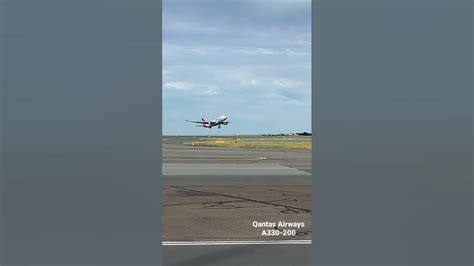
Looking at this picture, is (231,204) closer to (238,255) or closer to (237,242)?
(237,242)

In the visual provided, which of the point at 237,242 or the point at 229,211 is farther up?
the point at 229,211

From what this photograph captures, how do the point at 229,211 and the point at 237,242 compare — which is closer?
the point at 237,242

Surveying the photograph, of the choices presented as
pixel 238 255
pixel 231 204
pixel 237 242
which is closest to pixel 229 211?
pixel 231 204

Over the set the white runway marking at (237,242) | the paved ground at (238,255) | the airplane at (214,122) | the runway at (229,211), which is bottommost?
the paved ground at (238,255)

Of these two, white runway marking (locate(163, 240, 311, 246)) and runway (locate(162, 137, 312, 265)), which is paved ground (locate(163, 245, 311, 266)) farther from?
white runway marking (locate(163, 240, 311, 246))

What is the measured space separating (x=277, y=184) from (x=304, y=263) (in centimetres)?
678

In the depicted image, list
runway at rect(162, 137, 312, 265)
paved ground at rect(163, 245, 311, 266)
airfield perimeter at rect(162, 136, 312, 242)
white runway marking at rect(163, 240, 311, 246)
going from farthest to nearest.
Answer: airfield perimeter at rect(162, 136, 312, 242)
white runway marking at rect(163, 240, 311, 246)
runway at rect(162, 137, 312, 265)
paved ground at rect(163, 245, 311, 266)

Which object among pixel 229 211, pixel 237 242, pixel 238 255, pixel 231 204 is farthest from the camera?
pixel 231 204

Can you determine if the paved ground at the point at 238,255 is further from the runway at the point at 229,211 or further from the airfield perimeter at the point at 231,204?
the airfield perimeter at the point at 231,204

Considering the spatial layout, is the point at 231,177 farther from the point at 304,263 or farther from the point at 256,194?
the point at 304,263

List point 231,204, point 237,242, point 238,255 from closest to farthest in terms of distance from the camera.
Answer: point 238,255
point 237,242
point 231,204

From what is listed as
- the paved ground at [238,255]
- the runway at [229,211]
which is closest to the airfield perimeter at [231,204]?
the runway at [229,211]

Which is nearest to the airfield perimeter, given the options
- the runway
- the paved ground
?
the runway
